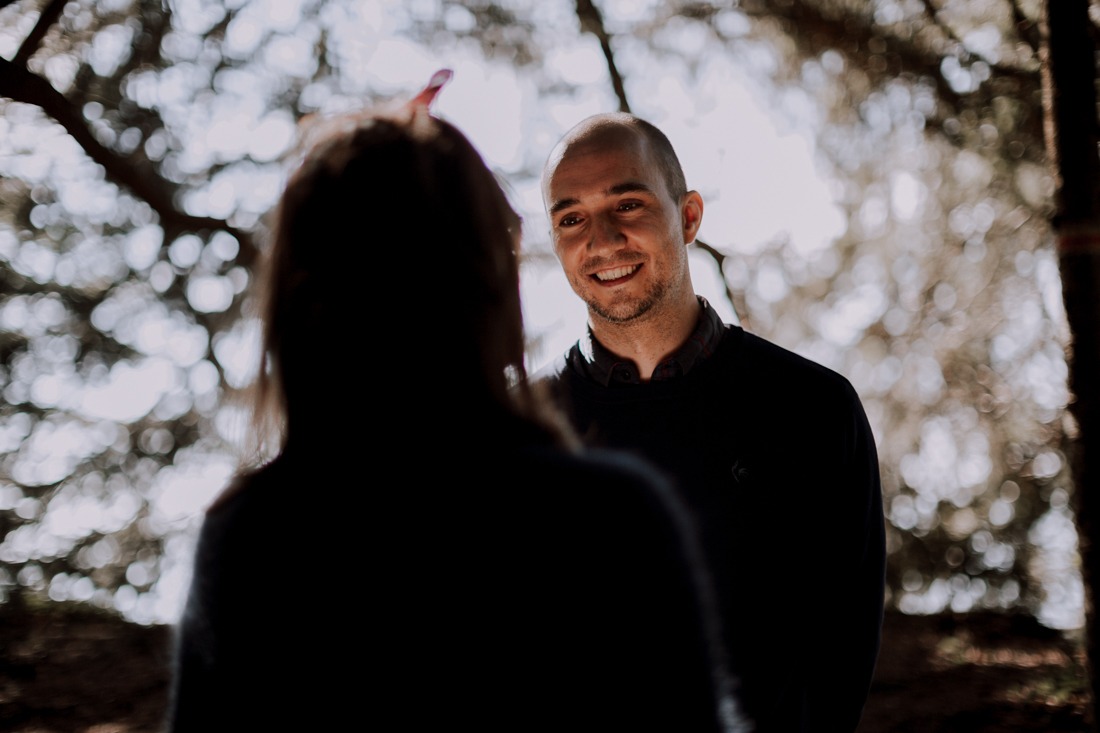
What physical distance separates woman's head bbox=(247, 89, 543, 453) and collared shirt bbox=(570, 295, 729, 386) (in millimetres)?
1072

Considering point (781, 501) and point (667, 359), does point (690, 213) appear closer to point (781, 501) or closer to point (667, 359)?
point (667, 359)

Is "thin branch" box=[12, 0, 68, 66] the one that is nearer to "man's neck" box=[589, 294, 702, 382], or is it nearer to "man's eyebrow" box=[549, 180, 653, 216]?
"man's eyebrow" box=[549, 180, 653, 216]

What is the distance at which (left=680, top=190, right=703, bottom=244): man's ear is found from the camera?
2.19 metres

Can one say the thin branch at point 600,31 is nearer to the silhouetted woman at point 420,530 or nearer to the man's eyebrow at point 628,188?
the man's eyebrow at point 628,188

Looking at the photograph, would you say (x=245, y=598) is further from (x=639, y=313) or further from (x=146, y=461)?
(x=146, y=461)

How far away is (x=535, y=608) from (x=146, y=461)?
403 cm

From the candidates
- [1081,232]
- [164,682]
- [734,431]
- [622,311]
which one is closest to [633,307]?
[622,311]

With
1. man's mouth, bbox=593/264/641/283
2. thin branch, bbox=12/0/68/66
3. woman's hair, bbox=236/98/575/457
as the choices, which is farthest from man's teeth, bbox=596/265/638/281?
thin branch, bbox=12/0/68/66

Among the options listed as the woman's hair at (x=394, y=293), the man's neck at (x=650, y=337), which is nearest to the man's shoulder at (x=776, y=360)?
the man's neck at (x=650, y=337)

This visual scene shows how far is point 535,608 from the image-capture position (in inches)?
29.7

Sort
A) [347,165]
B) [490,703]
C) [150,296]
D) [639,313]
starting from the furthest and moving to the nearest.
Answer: [150,296], [639,313], [347,165], [490,703]

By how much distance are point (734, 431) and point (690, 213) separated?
68 cm

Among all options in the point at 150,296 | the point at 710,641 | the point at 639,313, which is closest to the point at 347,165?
the point at 710,641

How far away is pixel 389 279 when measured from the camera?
828 mm
